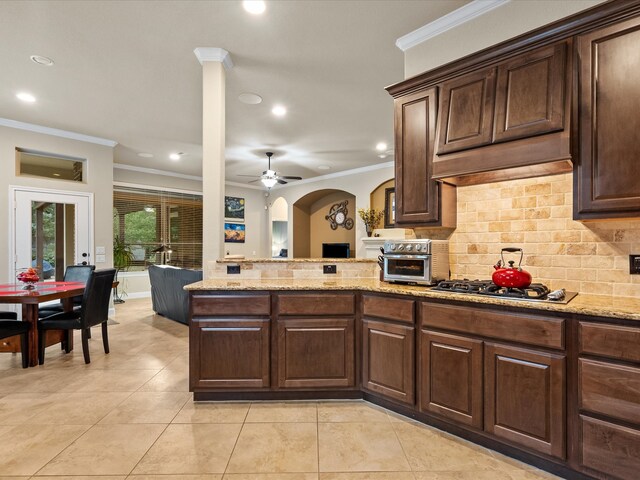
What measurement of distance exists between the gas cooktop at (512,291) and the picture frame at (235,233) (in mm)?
7762

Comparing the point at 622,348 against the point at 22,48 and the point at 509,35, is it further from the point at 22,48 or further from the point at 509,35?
the point at 22,48

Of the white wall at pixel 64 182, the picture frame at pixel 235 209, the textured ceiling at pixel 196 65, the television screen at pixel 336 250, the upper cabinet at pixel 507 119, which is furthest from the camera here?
the picture frame at pixel 235 209

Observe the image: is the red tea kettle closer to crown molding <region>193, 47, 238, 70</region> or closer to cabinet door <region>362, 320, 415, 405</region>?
cabinet door <region>362, 320, 415, 405</region>

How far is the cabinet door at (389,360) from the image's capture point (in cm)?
228

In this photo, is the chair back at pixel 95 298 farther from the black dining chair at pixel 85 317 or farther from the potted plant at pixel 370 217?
the potted plant at pixel 370 217

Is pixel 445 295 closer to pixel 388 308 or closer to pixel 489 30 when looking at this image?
pixel 388 308

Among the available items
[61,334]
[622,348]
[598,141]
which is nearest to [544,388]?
[622,348]

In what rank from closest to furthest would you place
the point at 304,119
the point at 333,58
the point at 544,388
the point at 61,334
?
1. the point at 544,388
2. the point at 333,58
3. the point at 61,334
4. the point at 304,119

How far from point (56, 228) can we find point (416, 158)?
5451 millimetres

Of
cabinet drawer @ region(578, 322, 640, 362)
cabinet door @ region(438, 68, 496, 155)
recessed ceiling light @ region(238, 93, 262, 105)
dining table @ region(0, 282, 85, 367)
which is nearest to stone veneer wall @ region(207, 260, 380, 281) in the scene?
cabinet door @ region(438, 68, 496, 155)

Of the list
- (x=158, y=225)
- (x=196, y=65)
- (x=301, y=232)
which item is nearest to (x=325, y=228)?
(x=301, y=232)

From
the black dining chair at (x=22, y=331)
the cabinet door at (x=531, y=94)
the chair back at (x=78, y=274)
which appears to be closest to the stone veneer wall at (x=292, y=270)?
the cabinet door at (x=531, y=94)

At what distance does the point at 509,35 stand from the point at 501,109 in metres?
0.69

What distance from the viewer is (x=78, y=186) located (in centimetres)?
544
